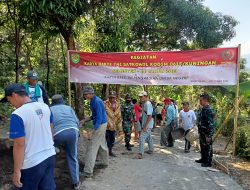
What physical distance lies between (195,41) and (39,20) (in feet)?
37.3

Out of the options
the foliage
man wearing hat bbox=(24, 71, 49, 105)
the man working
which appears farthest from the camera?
the foliage

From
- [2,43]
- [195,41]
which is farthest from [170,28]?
[2,43]

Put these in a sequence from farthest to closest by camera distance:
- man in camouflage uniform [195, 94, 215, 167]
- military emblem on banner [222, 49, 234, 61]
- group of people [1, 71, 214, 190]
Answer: military emblem on banner [222, 49, 234, 61] → man in camouflage uniform [195, 94, 215, 167] → group of people [1, 71, 214, 190]

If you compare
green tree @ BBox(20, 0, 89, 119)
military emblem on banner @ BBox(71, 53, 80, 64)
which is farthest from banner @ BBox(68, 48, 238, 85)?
green tree @ BBox(20, 0, 89, 119)

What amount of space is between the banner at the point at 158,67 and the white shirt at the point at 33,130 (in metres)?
5.57

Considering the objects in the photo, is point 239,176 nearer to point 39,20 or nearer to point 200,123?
point 200,123

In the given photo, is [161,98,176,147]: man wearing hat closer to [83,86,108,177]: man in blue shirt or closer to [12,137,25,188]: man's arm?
[83,86,108,177]: man in blue shirt

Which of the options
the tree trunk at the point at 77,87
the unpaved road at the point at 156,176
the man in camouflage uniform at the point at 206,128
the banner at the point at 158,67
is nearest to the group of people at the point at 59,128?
the man in camouflage uniform at the point at 206,128

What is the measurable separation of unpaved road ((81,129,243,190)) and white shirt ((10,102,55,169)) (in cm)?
230

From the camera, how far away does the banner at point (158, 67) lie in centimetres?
885

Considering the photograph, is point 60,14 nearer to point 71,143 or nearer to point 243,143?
point 71,143

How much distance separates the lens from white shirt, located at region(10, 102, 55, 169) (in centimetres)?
352

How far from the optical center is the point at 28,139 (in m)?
3.69

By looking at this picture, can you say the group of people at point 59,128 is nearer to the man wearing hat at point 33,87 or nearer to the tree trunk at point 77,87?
the man wearing hat at point 33,87
